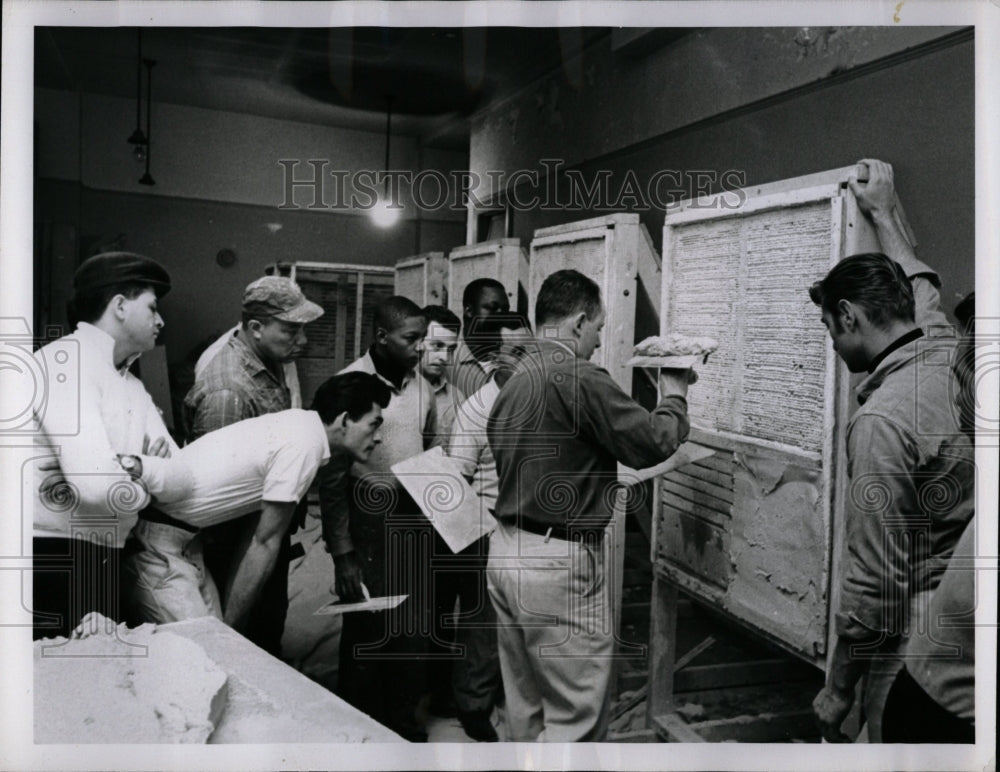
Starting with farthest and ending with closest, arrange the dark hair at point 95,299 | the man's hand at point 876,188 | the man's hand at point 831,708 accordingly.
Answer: the dark hair at point 95,299 → the man's hand at point 831,708 → the man's hand at point 876,188

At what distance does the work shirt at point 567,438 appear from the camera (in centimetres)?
203

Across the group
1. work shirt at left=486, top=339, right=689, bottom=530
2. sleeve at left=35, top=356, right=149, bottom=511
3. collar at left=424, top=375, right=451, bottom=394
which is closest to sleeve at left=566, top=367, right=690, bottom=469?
work shirt at left=486, top=339, right=689, bottom=530

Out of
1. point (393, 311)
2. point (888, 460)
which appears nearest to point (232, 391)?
point (393, 311)

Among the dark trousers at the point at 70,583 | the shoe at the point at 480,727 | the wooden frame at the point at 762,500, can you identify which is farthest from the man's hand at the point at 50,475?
the wooden frame at the point at 762,500

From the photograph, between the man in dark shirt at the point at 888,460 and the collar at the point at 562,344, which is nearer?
the man in dark shirt at the point at 888,460

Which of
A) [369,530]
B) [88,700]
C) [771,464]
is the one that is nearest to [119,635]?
[88,700]

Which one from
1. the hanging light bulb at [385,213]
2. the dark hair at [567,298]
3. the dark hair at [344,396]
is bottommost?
the dark hair at [344,396]

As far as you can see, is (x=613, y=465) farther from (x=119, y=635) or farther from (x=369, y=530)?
(x=119, y=635)

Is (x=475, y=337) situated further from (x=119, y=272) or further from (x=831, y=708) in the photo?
(x=831, y=708)

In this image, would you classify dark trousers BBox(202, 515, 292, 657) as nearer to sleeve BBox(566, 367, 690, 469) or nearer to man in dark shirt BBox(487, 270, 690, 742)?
man in dark shirt BBox(487, 270, 690, 742)

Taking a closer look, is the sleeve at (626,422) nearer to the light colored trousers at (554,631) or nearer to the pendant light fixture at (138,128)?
the light colored trousers at (554,631)

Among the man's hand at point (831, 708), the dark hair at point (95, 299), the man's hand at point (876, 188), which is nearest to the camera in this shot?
the man's hand at point (876, 188)

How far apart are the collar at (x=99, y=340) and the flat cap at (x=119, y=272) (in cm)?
10

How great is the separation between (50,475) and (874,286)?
212cm
